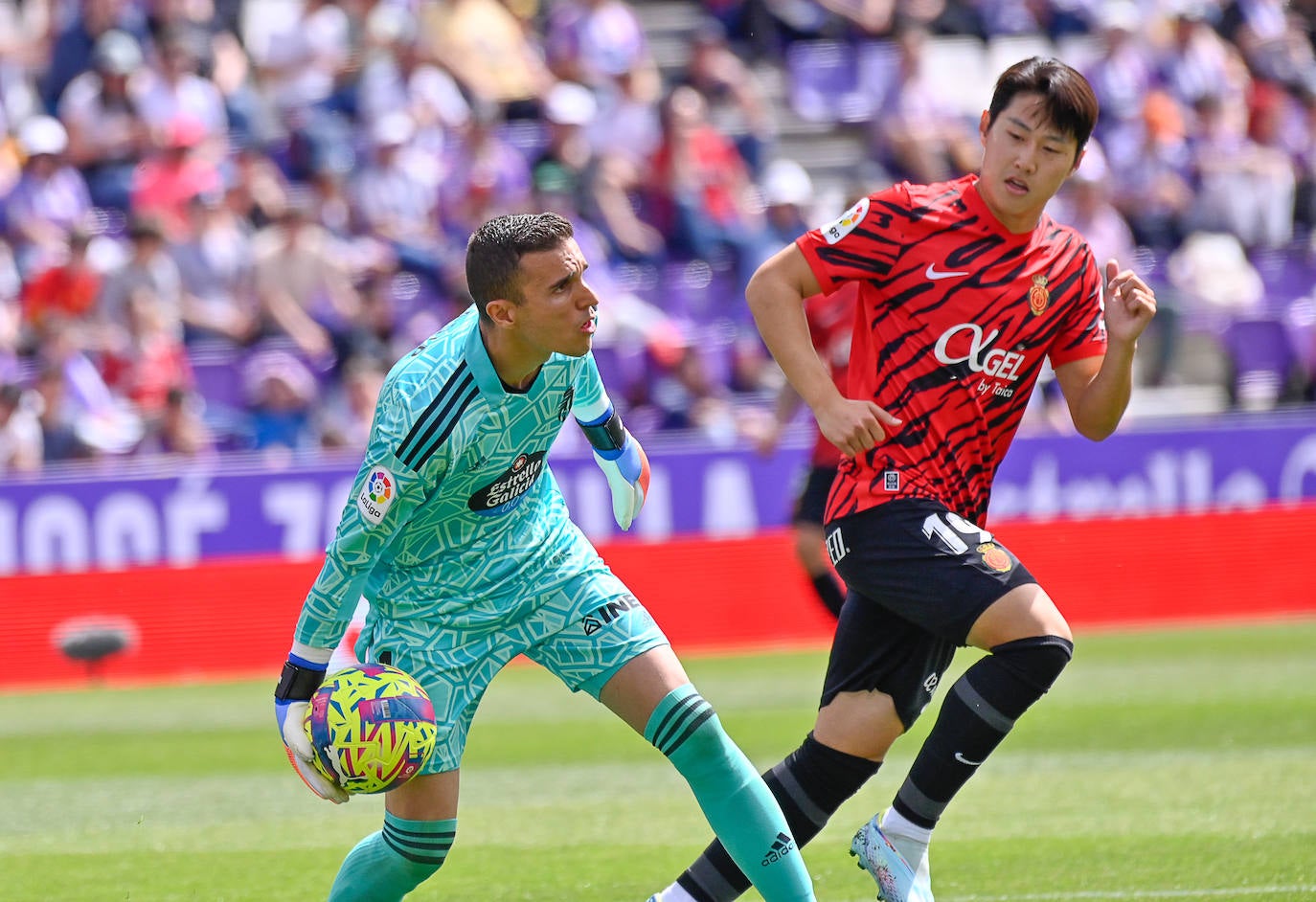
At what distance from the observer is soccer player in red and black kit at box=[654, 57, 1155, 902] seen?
5.71m

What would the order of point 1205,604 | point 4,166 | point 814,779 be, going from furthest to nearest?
point 4,166, point 1205,604, point 814,779

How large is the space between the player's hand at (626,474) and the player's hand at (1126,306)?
A: 1528mm

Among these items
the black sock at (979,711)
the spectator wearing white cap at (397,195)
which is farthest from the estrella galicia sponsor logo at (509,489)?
the spectator wearing white cap at (397,195)

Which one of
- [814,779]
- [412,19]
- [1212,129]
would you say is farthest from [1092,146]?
[814,779]

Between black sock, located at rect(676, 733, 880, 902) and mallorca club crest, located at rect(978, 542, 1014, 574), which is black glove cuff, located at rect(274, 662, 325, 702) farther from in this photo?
mallorca club crest, located at rect(978, 542, 1014, 574)

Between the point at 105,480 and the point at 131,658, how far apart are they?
1.45 m

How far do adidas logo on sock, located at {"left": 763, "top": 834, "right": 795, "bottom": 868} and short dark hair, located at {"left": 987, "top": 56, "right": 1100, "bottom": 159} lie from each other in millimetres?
2261

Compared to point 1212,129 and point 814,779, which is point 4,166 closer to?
point 1212,129

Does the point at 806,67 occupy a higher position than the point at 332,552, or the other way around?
the point at 332,552

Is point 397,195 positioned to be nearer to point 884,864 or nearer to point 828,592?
point 828,592

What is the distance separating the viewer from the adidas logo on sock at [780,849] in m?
5.54

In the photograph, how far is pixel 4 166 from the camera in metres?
17.9

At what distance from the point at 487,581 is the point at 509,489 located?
0.28 meters

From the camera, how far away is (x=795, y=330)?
19.3 feet
